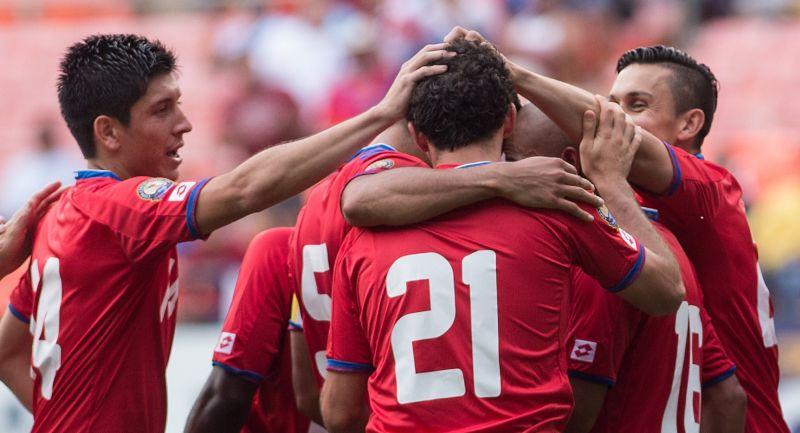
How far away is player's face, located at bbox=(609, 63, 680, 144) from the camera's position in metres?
4.18

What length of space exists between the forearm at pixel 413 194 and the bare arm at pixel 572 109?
16.8 inches

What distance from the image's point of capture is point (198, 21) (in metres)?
14.5

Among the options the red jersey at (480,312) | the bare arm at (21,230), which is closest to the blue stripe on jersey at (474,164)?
the red jersey at (480,312)

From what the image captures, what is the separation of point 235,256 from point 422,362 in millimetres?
6435

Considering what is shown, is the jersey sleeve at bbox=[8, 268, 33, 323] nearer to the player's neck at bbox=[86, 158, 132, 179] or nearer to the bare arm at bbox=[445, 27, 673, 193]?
the player's neck at bbox=[86, 158, 132, 179]

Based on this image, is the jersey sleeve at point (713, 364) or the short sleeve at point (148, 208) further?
the jersey sleeve at point (713, 364)

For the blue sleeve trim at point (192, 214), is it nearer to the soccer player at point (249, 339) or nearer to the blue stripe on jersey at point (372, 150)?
the blue stripe on jersey at point (372, 150)

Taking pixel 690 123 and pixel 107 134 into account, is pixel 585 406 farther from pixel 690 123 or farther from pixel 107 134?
Answer: pixel 107 134

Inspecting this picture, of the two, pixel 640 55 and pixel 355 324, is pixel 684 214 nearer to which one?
pixel 640 55

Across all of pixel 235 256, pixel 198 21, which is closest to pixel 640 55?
pixel 235 256

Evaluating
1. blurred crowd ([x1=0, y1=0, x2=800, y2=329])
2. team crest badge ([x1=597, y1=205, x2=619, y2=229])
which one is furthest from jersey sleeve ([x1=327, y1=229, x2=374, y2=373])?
blurred crowd ([x1=0, y1=0, x2=800, y2=329])

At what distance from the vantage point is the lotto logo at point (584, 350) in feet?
11.9

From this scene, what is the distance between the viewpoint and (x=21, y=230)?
420 cm

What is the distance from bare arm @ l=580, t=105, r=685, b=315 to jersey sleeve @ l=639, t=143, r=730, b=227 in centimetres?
23
